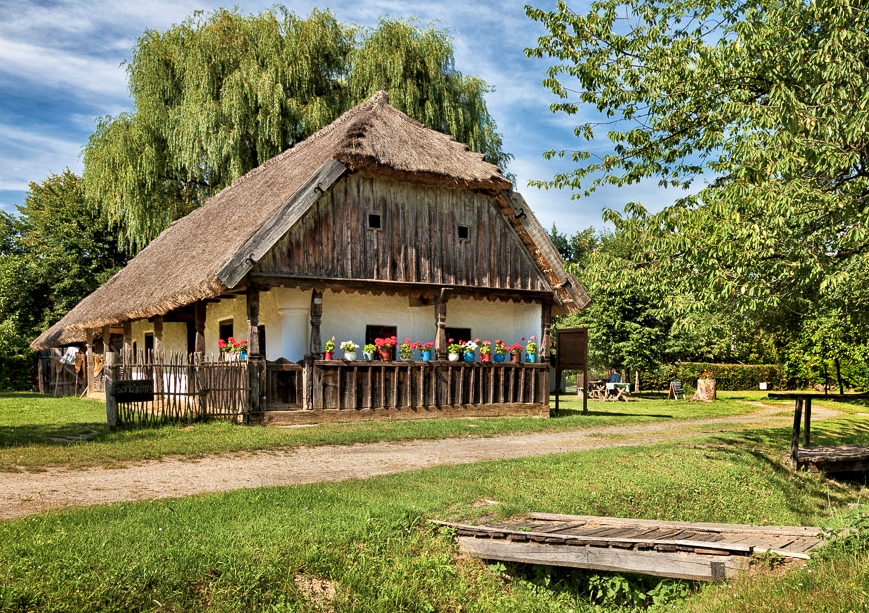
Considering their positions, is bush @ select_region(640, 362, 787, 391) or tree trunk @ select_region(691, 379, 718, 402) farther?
bush @ select_region(640, 362, 787, 391)

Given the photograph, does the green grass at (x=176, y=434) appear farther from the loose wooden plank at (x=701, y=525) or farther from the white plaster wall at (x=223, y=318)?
the loose wooden plank at (x=701, y=525)

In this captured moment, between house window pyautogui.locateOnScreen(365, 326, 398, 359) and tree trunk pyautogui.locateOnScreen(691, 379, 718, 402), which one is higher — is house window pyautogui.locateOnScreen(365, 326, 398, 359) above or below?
above

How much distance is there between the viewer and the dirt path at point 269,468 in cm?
855

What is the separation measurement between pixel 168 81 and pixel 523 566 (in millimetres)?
25101

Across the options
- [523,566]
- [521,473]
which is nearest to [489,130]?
[521,473]

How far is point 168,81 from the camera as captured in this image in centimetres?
2795

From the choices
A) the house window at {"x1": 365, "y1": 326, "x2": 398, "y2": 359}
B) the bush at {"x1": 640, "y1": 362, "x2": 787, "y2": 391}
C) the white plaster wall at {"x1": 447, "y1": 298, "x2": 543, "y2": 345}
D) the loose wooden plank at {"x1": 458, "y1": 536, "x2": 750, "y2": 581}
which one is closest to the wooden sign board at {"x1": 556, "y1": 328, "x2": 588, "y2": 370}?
the white plaster wall at {"x1": 447, "y1": 298, "x2": 543, "y2": 345}

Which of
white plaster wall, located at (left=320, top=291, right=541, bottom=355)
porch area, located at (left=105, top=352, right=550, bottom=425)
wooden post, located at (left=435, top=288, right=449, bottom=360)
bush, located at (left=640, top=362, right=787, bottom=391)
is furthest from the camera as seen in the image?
bush, located at (left=640, top=362, right=787, bottom=391)

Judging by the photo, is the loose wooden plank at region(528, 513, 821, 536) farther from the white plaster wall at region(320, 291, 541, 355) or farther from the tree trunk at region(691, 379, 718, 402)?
the tree trunk at region(691, 379, 718, 402)

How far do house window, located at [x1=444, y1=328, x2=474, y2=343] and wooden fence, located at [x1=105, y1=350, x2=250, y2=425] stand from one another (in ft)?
20.0

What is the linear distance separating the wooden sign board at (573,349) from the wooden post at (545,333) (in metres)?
0.32

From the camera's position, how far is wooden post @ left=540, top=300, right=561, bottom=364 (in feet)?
66.4

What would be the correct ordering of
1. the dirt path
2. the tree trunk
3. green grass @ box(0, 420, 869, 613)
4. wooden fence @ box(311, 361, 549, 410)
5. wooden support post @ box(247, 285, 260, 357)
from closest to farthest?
1. green grass @ box(0, 420, 869, 613)
2. the dirt path
3. wooden support post @ box(247, 285, 260, 357)
4. wooden fence @ box(311, 361, 549, 410)
5. the tree trunk

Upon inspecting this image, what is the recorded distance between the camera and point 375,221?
1812 centimetres
